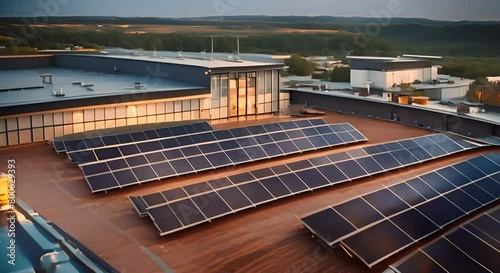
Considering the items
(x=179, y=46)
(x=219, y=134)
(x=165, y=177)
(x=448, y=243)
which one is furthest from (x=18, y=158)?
(x=179, y=46)

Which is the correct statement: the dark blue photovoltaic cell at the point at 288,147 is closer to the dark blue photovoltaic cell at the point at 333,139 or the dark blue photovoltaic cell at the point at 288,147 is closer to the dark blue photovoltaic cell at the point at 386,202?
the dark blue photovoltaic cell at the point at 333,139

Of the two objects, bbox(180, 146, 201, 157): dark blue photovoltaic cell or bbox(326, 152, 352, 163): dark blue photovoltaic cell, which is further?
bbox(180, 146, 201, 157): dark blue photovoltaic cell

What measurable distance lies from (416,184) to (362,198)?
→ 294 centimetres

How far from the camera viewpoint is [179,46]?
82.9 metres

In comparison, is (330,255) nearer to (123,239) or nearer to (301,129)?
(123,239)

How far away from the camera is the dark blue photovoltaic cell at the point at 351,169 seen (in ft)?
67.5

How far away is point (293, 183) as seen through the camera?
61.9ft

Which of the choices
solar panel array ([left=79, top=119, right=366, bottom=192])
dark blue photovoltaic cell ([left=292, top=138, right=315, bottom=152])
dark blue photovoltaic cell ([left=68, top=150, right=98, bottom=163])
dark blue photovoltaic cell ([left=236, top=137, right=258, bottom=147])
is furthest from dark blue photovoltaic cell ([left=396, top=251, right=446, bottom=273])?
dark blue photovoltaic cell ([left=68, top=150, right=98, bottom=163])

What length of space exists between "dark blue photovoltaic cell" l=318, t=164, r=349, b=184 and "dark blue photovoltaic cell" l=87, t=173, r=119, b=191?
796 centimetres

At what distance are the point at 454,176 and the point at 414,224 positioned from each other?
5243mm

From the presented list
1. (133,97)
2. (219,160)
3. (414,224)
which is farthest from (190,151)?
(414,224)

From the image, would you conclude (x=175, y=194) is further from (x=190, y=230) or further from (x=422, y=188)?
(x=422, y=188)

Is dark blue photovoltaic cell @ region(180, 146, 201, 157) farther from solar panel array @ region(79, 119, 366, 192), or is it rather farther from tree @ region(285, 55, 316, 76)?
tree @ region(285, 55, 316, 76)

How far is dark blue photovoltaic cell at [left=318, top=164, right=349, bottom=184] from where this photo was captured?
19.9 meters
